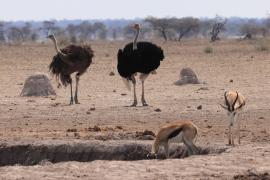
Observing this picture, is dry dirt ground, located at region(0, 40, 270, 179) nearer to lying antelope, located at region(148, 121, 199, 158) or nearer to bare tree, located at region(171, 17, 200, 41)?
lying antelope, located at region(148, 121, 199, 158)

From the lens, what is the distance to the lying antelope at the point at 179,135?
11727mm

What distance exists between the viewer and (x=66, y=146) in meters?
13.1

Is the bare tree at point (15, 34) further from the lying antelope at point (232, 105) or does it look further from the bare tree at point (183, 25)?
the lying antelope at point (232, 105)

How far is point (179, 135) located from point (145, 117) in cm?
532

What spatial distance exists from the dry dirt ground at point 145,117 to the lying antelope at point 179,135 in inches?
11.5

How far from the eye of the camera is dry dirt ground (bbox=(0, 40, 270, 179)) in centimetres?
1074

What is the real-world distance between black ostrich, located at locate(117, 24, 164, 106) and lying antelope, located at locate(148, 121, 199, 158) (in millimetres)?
7857

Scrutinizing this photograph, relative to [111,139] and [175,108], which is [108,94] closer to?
[175,108]

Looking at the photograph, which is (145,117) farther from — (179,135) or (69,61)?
(179,135)

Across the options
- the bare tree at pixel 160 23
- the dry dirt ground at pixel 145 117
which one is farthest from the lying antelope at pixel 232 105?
the bare tree at pixel 160 23

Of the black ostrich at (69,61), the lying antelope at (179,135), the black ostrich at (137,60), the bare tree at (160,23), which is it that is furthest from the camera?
the bare tree at (160,23)

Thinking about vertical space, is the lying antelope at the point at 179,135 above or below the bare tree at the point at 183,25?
below

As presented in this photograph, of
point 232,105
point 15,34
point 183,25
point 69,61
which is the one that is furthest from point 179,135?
point 15,34

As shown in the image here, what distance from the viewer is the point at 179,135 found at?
38.6ft
